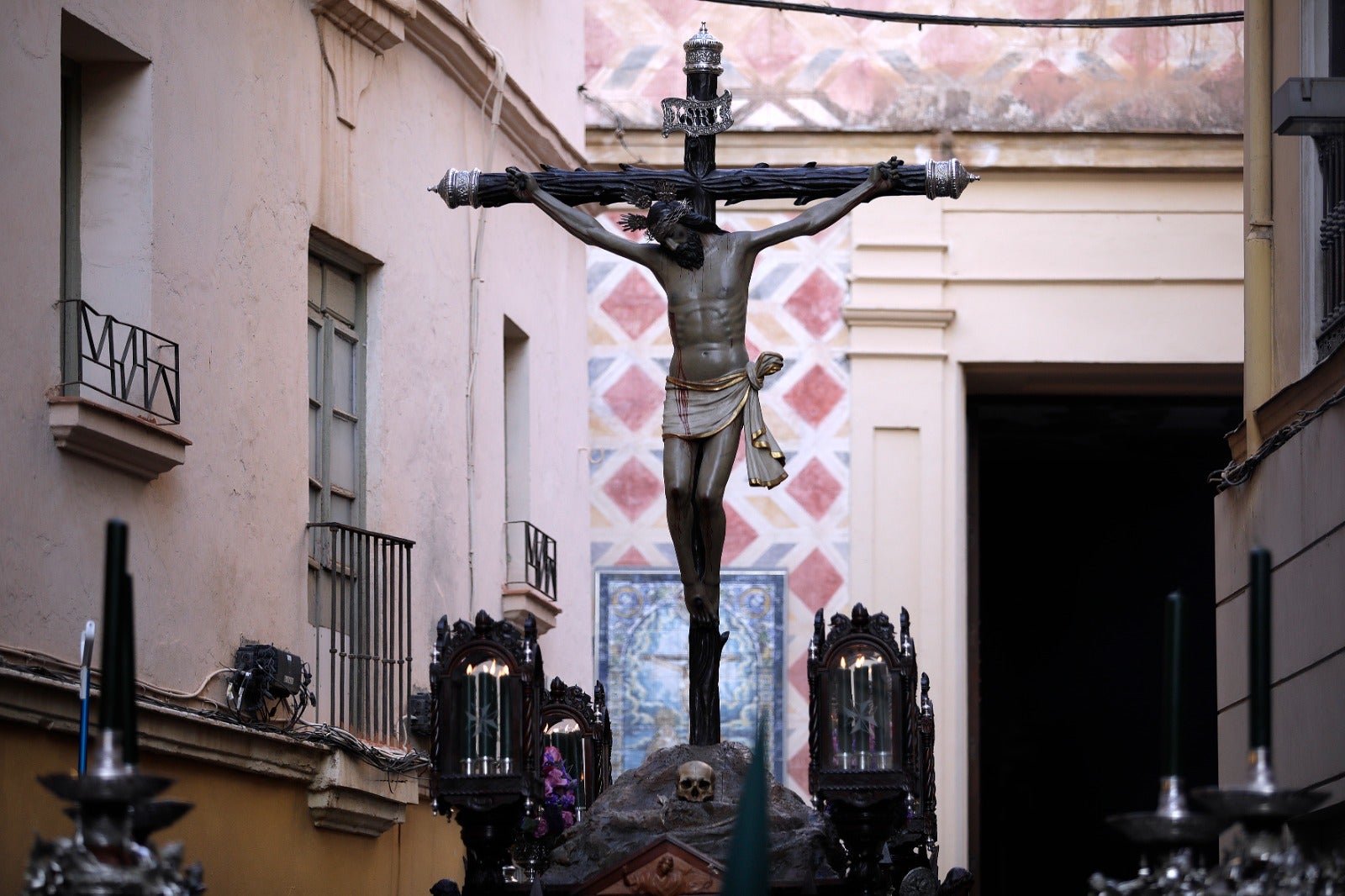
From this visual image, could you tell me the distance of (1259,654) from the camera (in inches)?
222

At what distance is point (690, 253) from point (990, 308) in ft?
30.4

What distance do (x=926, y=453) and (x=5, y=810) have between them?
31.2 ft

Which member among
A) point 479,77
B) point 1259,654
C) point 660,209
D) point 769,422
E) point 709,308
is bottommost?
point 1259,654

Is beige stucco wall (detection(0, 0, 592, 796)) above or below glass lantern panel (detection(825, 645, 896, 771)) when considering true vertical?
above

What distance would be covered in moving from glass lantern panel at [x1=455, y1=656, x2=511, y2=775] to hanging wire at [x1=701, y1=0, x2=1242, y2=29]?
10.3 m

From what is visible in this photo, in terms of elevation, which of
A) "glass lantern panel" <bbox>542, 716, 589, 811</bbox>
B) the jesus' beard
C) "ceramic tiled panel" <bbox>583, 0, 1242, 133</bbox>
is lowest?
"glass lantern panel" <bbox>542, 716, 589, 811</bbox>

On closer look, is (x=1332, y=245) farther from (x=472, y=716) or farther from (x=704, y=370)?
(x=472, y=716)

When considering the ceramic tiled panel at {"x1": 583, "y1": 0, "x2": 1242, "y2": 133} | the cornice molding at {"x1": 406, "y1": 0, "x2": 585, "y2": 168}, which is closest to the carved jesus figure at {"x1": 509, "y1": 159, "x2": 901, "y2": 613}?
the cornice molding at {"x1": 406, "y1": 0, "x2": 585, "y2": 168}

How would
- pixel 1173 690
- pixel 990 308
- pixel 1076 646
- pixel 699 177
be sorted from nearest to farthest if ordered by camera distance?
pixel 1173 690 < pixel 699 177 < pixel 990 308 < pixel 1076 646

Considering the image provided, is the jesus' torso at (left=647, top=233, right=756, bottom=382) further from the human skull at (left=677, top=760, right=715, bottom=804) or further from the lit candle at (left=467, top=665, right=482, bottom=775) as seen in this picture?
the lit candle at (left=467, top=665, right=482, bottom=775)

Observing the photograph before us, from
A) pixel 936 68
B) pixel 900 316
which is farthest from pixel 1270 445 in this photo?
pixel 936 68

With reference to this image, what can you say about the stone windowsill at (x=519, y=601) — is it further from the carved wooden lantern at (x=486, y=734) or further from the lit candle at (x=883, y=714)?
the lit candle at (x=883, y=714)

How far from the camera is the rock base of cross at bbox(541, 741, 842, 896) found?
8234mm

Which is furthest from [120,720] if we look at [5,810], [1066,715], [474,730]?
[1066,715]
